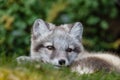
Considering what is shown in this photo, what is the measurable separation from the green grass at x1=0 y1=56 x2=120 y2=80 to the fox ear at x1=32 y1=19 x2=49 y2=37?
4.56 feet

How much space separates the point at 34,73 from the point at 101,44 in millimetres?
6997

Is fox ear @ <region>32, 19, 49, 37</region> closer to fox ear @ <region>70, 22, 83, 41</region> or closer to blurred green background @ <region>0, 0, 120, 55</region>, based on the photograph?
fox ear @ <region>70, 22, 83, 41</region>

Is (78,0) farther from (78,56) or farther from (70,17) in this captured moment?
(78,56)

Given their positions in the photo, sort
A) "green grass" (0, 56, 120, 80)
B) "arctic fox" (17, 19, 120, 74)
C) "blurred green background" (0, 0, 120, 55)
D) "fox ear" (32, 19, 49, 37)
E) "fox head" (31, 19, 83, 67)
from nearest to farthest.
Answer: "green grass" (0, 56, 120, 80), "arctic fox" (17, 19, 120, 74), "fox head" (31, 19, 83, 67), "fox ear" (32, 19, 49, 37), "blurred green background" (0, 0, 120, 55)

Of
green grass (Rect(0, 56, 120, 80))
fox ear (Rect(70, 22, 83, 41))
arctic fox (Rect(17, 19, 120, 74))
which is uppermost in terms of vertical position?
fox ear (Rect(70, 22, 83, 41))

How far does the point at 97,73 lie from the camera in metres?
7.49

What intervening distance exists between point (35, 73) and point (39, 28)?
226cm

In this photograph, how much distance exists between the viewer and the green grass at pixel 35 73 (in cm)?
657

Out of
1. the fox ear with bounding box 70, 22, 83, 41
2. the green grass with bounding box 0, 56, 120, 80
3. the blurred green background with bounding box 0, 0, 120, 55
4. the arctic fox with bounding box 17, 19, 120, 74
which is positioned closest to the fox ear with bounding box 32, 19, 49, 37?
the arctic fox with bounding box 17, 19, 120, 74

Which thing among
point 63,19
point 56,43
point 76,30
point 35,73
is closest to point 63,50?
point 56,43

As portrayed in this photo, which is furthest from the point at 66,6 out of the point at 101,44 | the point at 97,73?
the point at 97,73

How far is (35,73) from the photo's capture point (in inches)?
265

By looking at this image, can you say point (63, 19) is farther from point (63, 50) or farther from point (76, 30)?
point (63, 50)

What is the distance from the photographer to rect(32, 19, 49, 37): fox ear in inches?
350
